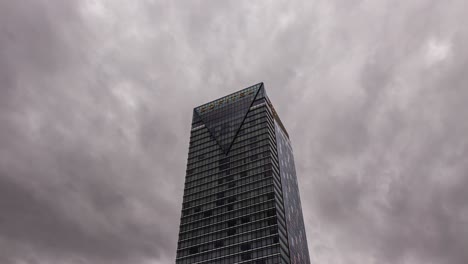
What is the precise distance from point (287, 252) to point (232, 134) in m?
65.0

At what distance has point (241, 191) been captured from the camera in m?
153

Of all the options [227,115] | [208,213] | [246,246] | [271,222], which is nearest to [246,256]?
[246,246]

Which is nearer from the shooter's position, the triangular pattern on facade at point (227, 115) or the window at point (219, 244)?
the window at point (219, 244)

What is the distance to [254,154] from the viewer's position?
162 m

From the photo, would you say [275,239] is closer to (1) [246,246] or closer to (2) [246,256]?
(1) [246,246]

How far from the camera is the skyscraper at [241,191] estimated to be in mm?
135750

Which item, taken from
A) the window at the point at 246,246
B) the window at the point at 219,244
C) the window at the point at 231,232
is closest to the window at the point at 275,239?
the window at the point at 246,246

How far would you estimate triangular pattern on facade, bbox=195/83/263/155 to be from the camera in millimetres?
176750

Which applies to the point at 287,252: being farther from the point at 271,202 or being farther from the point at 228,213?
the point at 228,213

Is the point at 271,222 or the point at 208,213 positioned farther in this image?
the point at 208,213

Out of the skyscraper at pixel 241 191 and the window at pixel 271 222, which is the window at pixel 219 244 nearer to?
the skyscraper at pixel 241 191

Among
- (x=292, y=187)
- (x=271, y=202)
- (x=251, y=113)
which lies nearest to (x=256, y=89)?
(x=251, y=113)

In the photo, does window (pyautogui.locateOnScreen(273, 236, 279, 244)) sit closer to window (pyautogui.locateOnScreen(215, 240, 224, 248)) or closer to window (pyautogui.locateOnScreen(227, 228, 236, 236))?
window (pyautogui.locateOnScreen(227, 228, 236, 236))

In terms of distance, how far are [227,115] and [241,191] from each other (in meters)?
48.1
